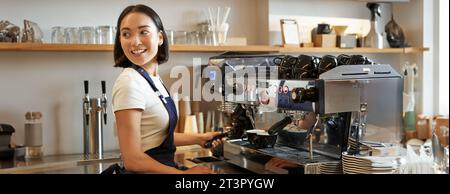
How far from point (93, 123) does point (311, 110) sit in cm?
110

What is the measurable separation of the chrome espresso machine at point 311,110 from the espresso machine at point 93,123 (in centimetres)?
74

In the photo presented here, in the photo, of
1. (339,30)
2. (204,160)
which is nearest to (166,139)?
(204,160)

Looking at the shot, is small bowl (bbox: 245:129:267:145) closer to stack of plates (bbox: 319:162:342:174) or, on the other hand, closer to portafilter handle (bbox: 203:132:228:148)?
portafilter handle (bbox: 203:132:228:148)

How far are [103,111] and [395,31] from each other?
1556 mm

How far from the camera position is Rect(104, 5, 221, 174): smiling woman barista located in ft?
3.25

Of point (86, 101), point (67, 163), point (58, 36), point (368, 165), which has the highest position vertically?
point (58, 36)

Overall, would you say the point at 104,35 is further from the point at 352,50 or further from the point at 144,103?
the point at 352,50

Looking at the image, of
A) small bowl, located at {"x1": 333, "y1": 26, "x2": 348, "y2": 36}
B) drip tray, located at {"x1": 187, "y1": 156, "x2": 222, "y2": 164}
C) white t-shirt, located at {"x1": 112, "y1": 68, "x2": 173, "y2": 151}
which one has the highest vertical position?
small bowl, located at {"x1": 333, "y1": 26, "x2": 348, "y2": 36}

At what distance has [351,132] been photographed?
1.24 m

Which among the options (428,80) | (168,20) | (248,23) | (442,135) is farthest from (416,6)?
(168,20)

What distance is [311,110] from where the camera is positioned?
3.88 ft

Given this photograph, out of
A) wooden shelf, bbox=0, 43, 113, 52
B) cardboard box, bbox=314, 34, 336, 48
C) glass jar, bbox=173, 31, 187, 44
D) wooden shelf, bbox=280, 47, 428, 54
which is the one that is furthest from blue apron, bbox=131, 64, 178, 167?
cardboard box, bbox=314, 34, 336, 48

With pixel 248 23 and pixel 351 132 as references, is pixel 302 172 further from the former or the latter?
pixel 248 23

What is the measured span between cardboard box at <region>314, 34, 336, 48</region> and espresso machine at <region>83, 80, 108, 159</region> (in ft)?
3.40
